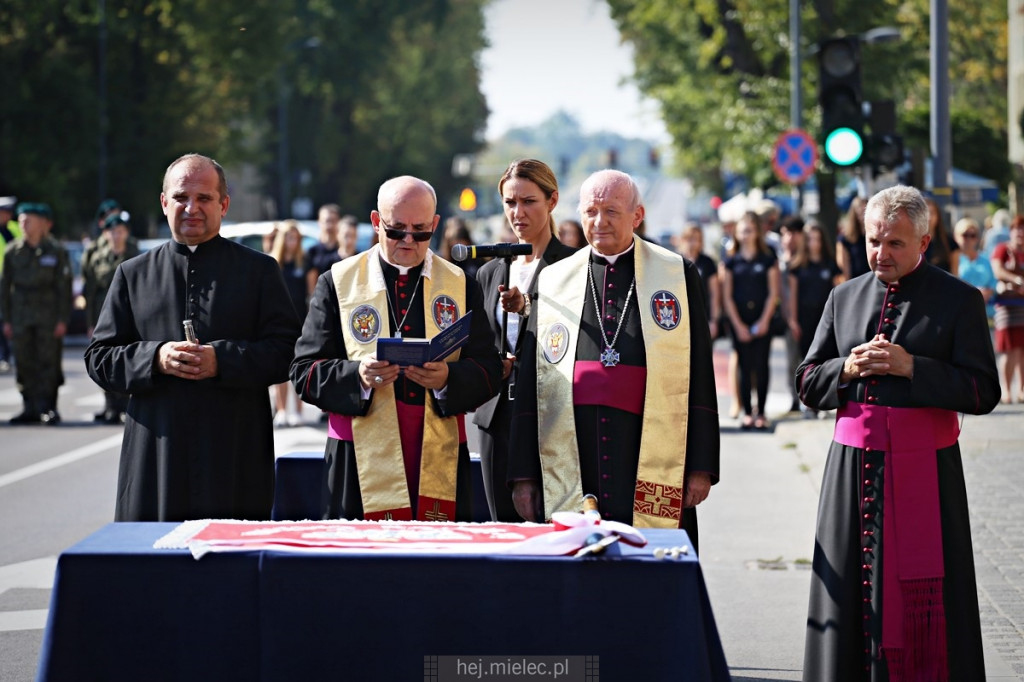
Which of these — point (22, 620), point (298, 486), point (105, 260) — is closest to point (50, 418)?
point (105, 260)

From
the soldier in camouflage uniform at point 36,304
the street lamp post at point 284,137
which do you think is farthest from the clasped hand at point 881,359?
the street lamp post at point 284,137

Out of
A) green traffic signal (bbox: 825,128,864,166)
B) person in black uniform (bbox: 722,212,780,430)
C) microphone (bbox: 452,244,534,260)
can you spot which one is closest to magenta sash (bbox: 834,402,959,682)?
microphone (bbox: 452,244,534,260)

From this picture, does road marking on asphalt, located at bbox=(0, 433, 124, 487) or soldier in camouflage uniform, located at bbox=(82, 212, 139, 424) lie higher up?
soldier in camouflage uniform, located at bbox=(82, 212, 139, 424)

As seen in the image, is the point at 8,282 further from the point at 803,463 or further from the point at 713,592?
the point at 713,592

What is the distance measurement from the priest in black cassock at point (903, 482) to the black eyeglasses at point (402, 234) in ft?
5.18

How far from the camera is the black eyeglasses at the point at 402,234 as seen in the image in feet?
19.7

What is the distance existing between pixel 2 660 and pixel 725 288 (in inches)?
384

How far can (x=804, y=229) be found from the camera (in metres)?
16.0

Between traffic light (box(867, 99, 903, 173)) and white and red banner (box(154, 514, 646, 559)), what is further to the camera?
traffic light (box(867, 99, 903, 173))

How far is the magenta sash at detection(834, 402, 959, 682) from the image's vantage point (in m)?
5.52

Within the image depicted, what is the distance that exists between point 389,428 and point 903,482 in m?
1.89

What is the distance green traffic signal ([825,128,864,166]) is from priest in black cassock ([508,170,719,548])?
8444 mm

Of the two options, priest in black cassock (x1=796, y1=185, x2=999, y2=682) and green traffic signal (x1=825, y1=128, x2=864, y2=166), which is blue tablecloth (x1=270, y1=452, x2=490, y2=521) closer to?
priest in black cassock (x1=796, y1=185, x2=999, y2=682)

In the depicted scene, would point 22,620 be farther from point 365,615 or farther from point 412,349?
point 365,615
